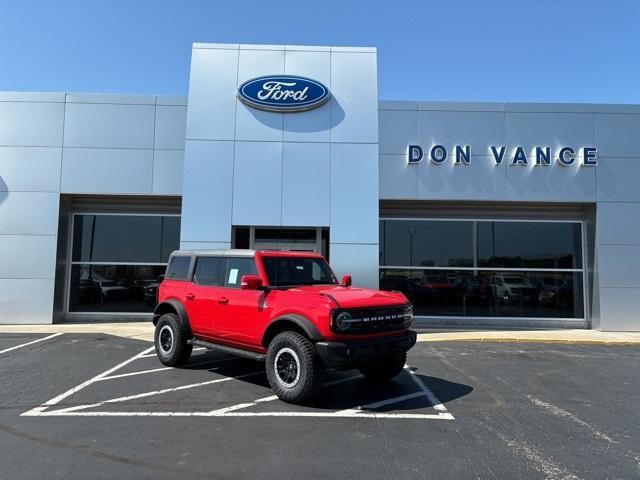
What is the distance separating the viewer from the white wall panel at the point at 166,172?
1348 cm

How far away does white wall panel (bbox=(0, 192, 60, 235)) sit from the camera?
13.2 metres

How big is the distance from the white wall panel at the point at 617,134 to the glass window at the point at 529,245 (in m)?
2.50

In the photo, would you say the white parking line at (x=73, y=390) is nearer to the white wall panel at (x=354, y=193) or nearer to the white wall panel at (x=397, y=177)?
the white wall panel at (x=354, y=193)

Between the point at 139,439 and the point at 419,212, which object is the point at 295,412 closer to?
the point at 139,439

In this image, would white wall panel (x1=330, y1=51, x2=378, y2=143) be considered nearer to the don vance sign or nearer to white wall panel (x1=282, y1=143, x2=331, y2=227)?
white wall panel (x1=282, y1=143, x2=331, y2=227)

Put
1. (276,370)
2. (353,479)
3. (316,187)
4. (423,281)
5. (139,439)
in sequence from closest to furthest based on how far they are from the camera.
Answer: (353,479), (139,439), (276,370), (316,187), (423,281)

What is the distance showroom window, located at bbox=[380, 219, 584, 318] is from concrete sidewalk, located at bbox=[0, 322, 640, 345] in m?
1.39

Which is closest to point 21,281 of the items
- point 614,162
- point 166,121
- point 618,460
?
point 166,121

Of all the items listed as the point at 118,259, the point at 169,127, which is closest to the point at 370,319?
the point at 169,127

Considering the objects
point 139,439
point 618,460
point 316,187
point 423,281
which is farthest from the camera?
point 423,281

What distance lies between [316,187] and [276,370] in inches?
291

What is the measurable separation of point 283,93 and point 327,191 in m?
3.12

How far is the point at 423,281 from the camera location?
47.2ft

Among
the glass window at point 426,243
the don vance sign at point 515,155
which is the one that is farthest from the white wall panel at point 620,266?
the glass window at point 426,243
